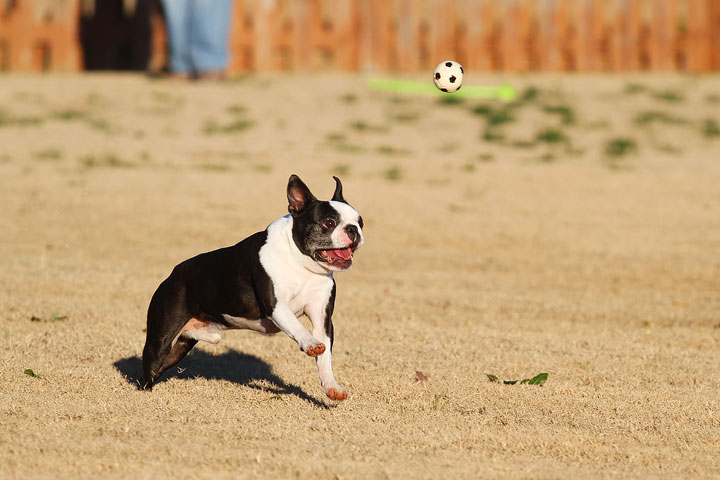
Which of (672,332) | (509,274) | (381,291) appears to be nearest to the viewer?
(672,332)

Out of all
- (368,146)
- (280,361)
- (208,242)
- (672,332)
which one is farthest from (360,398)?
(368,146)

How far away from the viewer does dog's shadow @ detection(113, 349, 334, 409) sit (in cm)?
725

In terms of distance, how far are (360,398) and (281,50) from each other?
14766mm

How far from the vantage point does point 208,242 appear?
12703 millimetres

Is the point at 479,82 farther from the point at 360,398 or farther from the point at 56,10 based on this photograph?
the point at 360,398

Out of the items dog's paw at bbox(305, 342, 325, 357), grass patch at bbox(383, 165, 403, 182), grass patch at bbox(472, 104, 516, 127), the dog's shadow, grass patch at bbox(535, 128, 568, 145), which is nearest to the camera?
dog's paw at bbox(305, 342, 325, 357)

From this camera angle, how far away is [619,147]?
1819 centimetres

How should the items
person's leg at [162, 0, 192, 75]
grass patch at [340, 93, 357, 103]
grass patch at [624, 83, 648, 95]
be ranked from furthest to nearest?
grass patch at [624, 83, 648, 95]
grass patch at [340, 93, 357, 103]
person's leg at [162, 0, 192, 75]

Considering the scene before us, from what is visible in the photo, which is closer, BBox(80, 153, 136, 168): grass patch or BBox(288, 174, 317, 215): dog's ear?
BBox(288, 174, 317, 215): dog's ear

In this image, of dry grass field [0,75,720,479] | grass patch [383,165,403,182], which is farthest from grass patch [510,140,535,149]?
grass patch [383,165,403,182]

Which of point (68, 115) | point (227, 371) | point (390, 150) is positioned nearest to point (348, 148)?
point (390, 150)

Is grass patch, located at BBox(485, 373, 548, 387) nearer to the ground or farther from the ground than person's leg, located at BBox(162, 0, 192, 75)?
nearer to the ground

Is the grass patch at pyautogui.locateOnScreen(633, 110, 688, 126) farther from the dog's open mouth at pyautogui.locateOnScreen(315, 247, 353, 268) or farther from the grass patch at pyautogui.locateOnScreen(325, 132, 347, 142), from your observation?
the dog's open mouth at pyautogui.locateOnScreen(315, 247, 353, 268)

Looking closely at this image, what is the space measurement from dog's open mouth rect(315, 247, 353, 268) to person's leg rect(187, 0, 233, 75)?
1321cm
